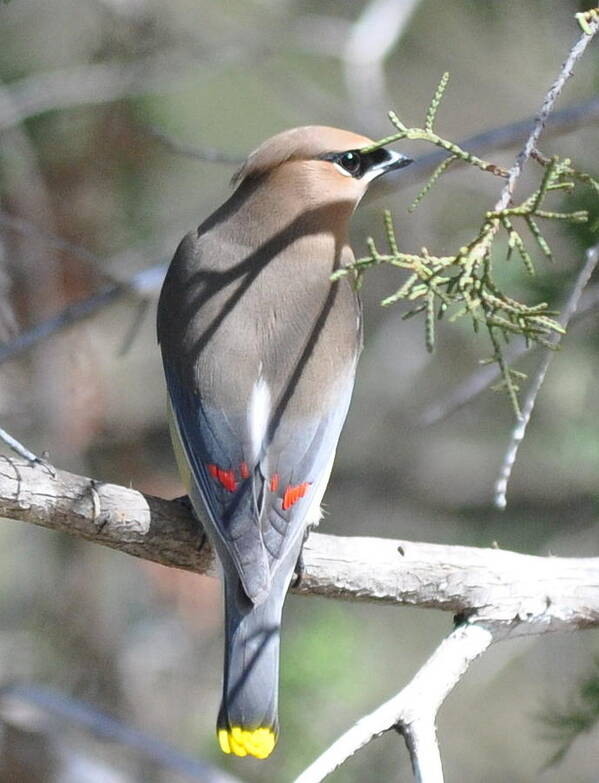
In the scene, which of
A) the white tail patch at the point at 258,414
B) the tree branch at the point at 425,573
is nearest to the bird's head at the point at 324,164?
the white tail patch at the point at 258,414

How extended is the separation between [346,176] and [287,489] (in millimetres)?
1016

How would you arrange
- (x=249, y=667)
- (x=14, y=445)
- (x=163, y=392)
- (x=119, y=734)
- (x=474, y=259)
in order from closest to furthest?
(x=474, y=259), (x=14, y=445), (x=249, y=667), (x=119, y=734), (x=163, y=392)

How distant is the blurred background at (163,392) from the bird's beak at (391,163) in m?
0.16

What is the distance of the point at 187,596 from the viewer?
222 inches

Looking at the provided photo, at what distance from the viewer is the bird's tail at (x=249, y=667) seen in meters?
3.35

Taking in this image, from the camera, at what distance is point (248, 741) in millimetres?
3369

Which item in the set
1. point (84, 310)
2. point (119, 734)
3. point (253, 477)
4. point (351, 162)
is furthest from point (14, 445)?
point (119, 734)

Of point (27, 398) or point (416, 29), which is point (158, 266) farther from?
point (416, 29)

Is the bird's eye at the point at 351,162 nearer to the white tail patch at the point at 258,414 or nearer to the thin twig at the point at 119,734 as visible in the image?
the white tail patch at the point at 258,414

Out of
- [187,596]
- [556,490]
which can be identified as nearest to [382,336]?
[556,490]

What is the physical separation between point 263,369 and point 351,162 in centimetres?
73

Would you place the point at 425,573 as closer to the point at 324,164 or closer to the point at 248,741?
the point at 248,741

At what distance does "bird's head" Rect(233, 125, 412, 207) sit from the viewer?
402cm

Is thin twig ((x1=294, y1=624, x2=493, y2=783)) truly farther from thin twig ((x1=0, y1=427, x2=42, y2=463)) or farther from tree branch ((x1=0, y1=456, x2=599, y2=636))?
thin twig ((x1=0, y1=427, x2=42, y2=463))
